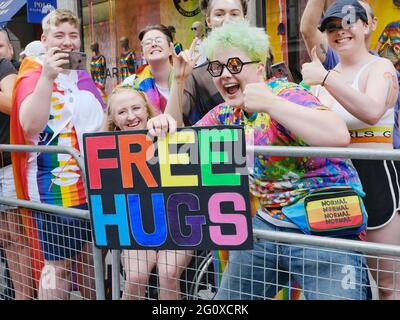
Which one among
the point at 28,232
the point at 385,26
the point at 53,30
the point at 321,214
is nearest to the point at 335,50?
the point at 321,214

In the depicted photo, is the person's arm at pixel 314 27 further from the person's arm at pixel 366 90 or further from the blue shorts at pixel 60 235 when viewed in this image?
the blue shorts at pixel 60 235

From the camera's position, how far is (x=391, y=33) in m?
5.56

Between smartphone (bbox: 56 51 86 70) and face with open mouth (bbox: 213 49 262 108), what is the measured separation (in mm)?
945

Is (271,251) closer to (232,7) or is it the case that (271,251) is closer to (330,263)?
(330,263)

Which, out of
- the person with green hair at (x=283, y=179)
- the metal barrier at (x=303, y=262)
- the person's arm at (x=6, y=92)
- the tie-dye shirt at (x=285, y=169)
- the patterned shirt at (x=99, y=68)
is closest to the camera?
the metal barrier at (x=303, y=262)

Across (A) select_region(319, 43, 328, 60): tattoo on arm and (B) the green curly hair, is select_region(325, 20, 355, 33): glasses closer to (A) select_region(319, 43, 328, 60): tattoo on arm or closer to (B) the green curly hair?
(A) select_region(319, 43, 328, 60): tattoo on arm

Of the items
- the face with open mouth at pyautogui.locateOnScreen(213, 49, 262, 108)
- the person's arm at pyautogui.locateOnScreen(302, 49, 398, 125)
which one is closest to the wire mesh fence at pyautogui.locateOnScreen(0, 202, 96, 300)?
the face with open mouth at pyautogui.locateOnScreen(213, 49, 262, 108)

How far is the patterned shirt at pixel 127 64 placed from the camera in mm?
8945

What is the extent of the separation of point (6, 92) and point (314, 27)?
1.96 metres

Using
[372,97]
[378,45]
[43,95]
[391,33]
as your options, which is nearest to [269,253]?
[372,97]

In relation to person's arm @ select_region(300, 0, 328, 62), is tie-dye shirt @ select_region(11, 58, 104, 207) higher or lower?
lower

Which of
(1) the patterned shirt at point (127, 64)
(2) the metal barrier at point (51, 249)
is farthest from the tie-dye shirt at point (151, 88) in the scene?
(1) the patterned shirt at point (127, 64)

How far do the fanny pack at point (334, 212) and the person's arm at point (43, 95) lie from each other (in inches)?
58.5

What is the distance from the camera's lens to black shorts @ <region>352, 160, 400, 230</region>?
2596 mm
